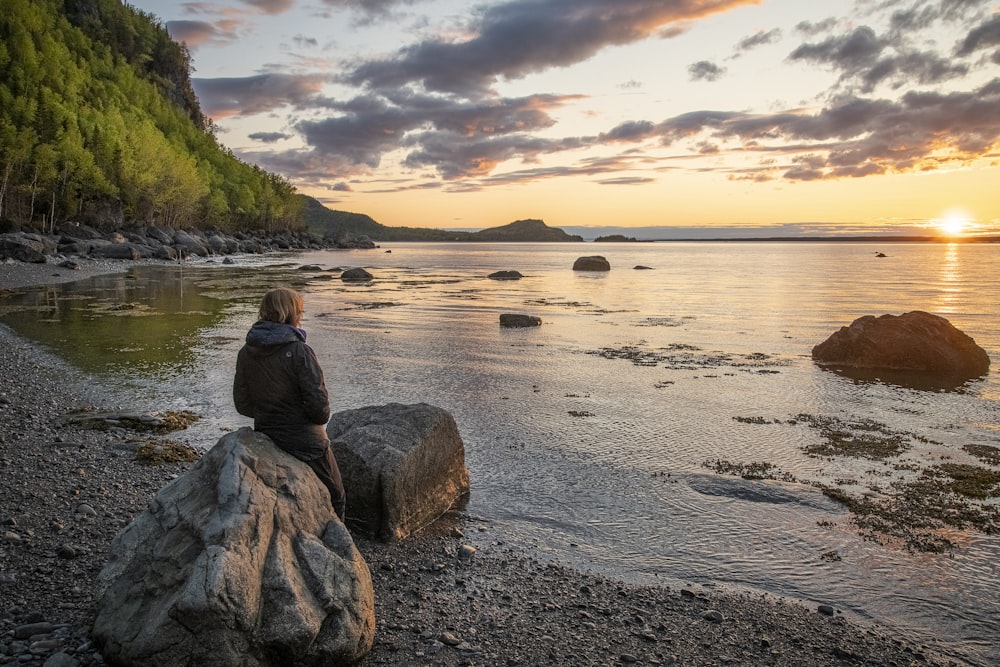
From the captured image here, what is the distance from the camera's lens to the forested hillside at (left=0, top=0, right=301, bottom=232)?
224ft

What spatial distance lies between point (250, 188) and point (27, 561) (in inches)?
6322

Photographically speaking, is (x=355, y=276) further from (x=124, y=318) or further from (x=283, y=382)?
(x=283, y=382)

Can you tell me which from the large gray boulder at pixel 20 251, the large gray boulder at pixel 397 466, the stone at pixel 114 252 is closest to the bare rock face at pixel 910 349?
the large gray boulder at pixel 397 466

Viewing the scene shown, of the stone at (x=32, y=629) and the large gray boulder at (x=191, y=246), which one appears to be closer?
the stone at (x=32, y=629)

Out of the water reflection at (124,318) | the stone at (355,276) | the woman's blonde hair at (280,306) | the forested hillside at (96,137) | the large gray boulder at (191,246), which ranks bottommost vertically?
the water reflection at (124,318)

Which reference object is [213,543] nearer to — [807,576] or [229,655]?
[229,655]

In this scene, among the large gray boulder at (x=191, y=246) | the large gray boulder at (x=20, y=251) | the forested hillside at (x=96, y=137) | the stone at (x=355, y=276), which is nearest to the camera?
the large gray boulder at (x=20, y=251)

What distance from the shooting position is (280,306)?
636 centimetres

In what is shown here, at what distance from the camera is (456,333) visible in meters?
26.9

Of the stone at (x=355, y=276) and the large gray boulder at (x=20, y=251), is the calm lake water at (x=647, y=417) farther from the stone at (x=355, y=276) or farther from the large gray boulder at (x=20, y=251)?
the stone at (x=355, y=276)

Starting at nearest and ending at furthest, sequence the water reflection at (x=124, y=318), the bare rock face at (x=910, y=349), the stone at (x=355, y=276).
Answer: the water reflection at (x=124, y=318) < the bare rock face at (x=910, y=349) < the stone at (x=355, y=276)

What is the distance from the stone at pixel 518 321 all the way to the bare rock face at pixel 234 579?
2362cm

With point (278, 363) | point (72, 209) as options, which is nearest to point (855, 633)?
point (278, 363)

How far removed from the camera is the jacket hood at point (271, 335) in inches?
246
